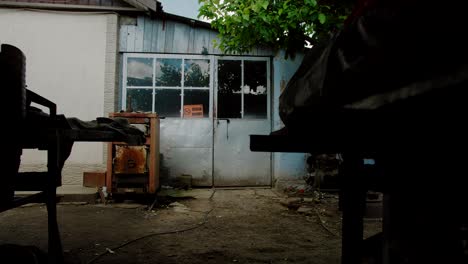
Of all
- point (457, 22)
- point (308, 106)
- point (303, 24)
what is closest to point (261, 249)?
point (308, 106)

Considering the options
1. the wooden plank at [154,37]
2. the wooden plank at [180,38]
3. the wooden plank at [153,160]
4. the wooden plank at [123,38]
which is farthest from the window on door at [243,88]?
the wooden plank at [123,38]

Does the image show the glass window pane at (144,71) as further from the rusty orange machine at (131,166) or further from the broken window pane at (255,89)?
the broken window pane at (255,89)

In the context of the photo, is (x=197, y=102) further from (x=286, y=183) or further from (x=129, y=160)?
(x=286, y=183)

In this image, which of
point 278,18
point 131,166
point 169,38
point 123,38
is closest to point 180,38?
point 169,38

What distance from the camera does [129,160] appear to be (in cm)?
532

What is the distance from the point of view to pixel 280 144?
162 cm

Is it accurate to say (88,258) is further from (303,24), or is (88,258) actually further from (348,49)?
(303,24)

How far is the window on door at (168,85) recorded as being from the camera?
22.7ft

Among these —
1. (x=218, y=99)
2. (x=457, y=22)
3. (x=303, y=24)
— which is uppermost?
(x=303, y=24)

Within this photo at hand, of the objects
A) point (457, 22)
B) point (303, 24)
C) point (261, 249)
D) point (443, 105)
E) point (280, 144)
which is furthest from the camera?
point (303, 24)

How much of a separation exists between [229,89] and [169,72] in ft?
4.48

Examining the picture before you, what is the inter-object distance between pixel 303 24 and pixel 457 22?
4572 mm

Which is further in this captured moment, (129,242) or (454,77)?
(129,242)

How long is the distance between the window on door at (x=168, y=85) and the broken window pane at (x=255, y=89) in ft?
2.79
